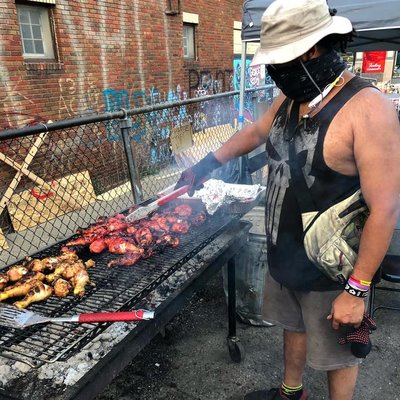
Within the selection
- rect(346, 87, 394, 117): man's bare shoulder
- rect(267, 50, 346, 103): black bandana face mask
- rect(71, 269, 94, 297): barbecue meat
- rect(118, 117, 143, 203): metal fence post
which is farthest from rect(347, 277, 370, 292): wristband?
rect(118, 117, 143, 203): metal fence post

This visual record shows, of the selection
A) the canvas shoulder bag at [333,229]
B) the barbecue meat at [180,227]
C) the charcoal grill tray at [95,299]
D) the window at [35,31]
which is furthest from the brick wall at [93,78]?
the canvas shoulder bag at [333,229]

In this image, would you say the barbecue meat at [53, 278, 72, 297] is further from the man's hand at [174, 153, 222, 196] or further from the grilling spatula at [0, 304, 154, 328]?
the man's hand at [174, 153, 222, 196]

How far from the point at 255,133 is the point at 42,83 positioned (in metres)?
5.06

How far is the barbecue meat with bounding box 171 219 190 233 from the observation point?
2.62m

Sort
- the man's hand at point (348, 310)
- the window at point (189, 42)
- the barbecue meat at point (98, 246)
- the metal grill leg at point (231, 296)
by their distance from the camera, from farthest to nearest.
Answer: the window at point (189, 42)
the metal grill leg at point (231, 296)
the barbecue meat at point (98, 246)
the man's hand at point (348, 310)

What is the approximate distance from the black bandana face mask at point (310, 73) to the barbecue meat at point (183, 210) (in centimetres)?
136

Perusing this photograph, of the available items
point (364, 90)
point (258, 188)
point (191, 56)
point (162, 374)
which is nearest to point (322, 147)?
point (364, 90)

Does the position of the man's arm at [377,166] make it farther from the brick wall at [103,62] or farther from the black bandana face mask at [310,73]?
the brick wall at [103,62]

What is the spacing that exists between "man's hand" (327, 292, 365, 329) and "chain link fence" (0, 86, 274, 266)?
8.16 ft

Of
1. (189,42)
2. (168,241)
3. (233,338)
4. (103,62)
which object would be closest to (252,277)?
(233,338)

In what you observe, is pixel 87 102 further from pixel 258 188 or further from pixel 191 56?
pixel 258 188

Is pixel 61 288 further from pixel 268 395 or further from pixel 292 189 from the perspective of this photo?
pixel 268 395

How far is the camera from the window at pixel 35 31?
19.6ft

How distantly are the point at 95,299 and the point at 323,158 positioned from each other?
1.30 meters
